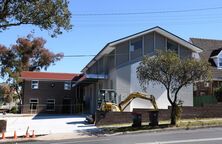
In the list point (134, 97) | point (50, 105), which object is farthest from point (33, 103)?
point (134, 97)

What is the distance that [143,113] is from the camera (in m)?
33.4

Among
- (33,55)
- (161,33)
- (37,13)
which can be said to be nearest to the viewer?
(37,13)

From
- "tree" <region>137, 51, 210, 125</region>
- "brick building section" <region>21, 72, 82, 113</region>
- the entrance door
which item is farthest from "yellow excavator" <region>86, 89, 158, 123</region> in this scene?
the entrance door

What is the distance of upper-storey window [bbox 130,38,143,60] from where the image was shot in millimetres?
40500

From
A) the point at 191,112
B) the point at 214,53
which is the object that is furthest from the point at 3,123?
the point at 214,53

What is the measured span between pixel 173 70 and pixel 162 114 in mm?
5971

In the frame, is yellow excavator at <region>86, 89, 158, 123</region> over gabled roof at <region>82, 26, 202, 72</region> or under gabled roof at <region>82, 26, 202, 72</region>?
under

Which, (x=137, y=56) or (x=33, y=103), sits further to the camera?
(x=33, y=103)

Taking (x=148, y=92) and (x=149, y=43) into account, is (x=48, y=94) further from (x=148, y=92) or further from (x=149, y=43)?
(x=148, y=92)

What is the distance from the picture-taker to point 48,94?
60688 millimetres

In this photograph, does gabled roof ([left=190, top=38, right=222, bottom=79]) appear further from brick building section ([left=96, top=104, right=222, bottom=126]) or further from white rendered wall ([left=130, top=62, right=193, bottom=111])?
brick building section ([left=96, top=104, right=222, bottom=126])

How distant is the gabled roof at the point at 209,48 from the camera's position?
47.1 meters

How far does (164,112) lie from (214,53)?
17805mm

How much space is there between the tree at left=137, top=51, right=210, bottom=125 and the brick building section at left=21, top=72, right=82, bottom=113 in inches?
1223
